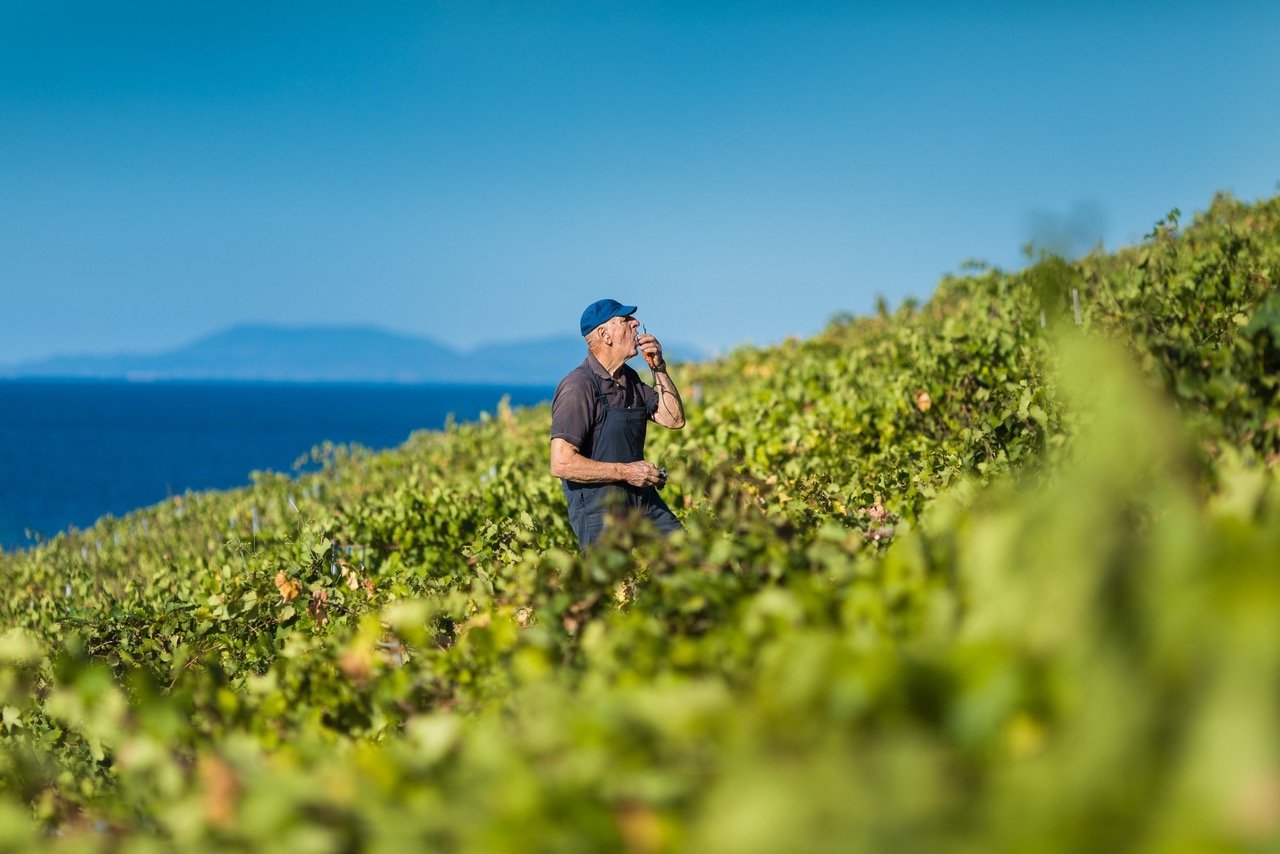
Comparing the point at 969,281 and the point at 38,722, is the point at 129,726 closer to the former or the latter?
the point at 38,722

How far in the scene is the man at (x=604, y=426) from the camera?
254 inches

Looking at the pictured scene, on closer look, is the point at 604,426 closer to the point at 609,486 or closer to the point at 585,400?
the point at 585,400

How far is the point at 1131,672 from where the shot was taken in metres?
1.54

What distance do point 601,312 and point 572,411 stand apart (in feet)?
2.30

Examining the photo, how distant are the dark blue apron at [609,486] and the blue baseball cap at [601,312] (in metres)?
0.32

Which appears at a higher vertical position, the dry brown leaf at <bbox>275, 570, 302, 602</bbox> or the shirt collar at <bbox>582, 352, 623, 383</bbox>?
the shirt collar at <bbox>582, 352, 623, 383</bbox>

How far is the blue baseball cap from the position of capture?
6785 mm

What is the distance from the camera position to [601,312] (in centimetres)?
680

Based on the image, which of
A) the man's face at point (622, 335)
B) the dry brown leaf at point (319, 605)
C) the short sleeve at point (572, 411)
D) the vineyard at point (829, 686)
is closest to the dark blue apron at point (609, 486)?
the short sleeve at point (572, 411)

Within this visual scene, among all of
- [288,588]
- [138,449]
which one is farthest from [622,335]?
[138,449]

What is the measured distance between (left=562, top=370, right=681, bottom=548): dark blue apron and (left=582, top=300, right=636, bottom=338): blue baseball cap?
32 centimetres

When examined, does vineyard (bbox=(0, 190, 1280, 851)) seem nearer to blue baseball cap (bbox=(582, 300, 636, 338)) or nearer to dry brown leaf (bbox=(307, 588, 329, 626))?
dry brown leaf (bbox=(307, 588, 329, 626))

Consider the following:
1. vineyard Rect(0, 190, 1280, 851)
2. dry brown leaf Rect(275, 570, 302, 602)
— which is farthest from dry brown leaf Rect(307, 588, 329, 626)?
vineyard Rect(0, 190, 1280, 851)

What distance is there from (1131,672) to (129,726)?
241 cm
